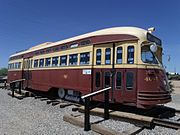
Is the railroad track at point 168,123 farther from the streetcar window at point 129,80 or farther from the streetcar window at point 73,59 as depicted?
the streetcar window at point 73,59

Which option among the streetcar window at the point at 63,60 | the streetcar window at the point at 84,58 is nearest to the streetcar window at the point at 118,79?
the streetcar window at the point at 84,58

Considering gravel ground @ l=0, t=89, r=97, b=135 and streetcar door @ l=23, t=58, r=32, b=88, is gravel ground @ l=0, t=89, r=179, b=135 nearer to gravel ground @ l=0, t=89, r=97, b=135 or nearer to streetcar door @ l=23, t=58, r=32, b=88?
gravel ground @ l=0, t=89, r=97, b=135

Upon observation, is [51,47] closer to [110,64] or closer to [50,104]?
[50,104]

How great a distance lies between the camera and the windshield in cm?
814

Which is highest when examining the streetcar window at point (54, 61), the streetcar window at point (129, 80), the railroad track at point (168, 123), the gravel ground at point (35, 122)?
the streetcar window at point (54, 61)

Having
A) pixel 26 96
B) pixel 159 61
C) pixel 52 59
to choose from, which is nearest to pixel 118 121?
pixel 159 61

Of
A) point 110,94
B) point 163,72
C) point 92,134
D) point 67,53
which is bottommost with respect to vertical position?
point 92,134

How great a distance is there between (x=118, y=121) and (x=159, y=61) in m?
2.90

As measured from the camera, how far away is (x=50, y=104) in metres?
11.6

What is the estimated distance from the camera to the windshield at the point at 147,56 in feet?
26.7

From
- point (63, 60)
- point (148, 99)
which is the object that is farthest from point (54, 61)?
point (148, 99)

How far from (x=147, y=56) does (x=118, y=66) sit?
3.69 feet

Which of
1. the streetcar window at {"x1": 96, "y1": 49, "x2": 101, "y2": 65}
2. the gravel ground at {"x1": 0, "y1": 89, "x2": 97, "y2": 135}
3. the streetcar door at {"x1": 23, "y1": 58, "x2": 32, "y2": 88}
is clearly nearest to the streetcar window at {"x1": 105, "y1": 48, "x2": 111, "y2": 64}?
the streetcar window at {"x1": 96, "y1": 49, "x2": 101, "y2": 65}

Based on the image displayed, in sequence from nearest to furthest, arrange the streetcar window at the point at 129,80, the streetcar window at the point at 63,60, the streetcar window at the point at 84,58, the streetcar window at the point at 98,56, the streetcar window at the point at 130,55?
the streetcar window at the point at 129,80 < the streetcar window at the point at 130,55 < the streetcar window at the point at 98,56 < the streetcar window at the point at 84,58 < the streetcar window at the point at 63,60
